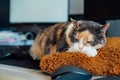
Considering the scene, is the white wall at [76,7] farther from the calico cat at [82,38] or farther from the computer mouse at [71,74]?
the computer mouse at [71,74]

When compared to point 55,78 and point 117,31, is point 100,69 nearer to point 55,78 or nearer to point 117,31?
point 55,78

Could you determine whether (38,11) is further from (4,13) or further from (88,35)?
(88,35)

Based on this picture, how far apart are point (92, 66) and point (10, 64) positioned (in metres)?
0.33

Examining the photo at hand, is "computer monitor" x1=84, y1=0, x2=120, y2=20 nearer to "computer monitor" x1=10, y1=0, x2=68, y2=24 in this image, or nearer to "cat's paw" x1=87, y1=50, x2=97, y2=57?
"computer monitor" x1=10, y1=0, x2=68, y2=24

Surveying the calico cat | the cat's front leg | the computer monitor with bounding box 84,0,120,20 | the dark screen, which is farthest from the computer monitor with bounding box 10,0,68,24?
the cat's front leg

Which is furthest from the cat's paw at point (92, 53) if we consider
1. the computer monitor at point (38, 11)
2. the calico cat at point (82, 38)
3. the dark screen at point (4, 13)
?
the dark screen at point (4, 13)

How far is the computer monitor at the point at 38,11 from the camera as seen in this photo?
119 centimetres

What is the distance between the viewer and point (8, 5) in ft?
4.64

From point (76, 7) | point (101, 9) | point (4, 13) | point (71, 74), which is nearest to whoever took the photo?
point (71, 74)

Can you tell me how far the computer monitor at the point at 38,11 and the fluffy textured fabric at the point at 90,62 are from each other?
21.4 inches

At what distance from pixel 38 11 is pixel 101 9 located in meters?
0.42

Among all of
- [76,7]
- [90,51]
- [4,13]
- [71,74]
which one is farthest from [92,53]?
[4,13]

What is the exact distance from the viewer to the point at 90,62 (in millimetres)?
641

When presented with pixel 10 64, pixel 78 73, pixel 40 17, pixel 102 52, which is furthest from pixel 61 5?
pixel 78 73
